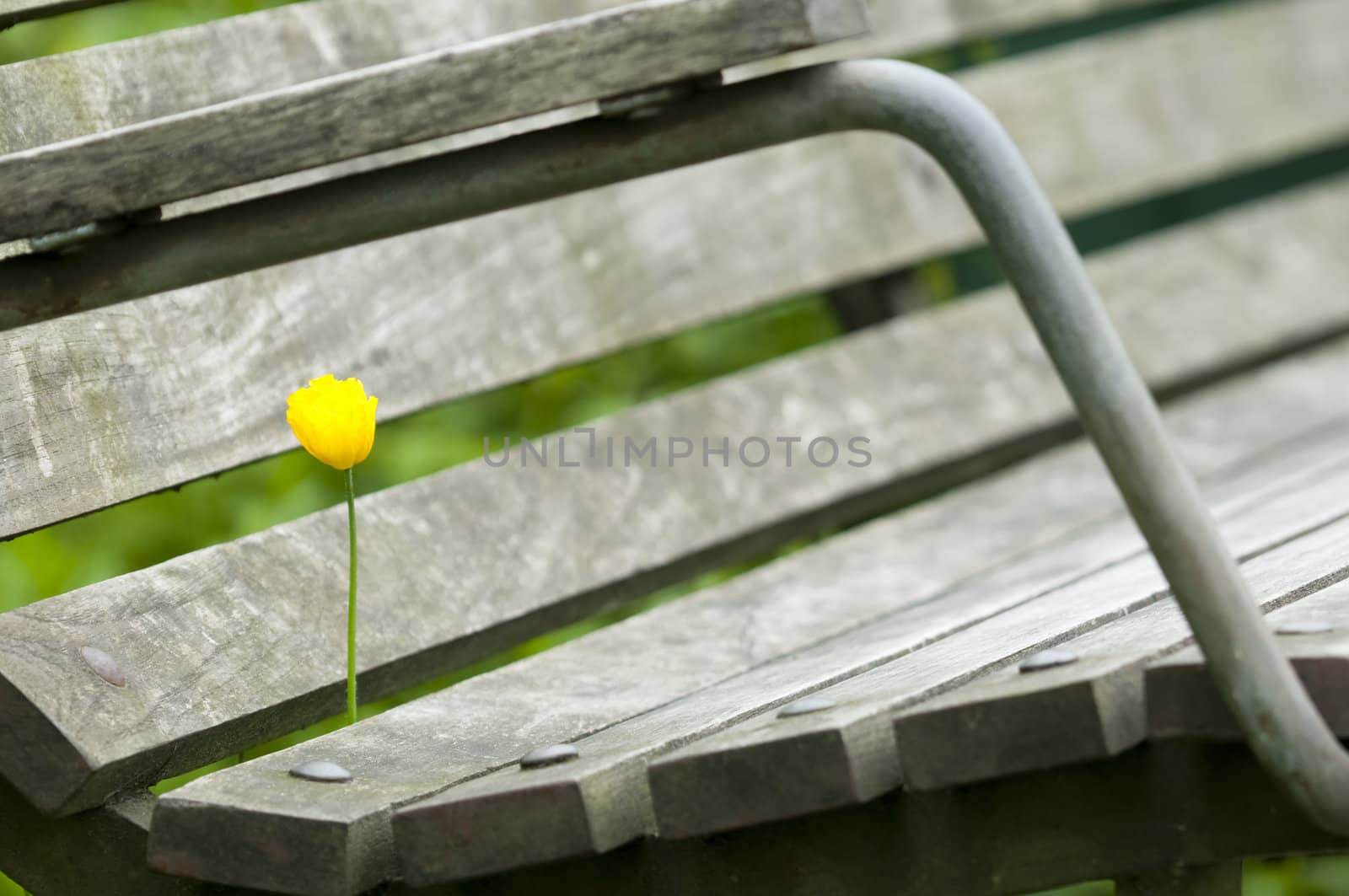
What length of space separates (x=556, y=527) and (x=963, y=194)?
74cm

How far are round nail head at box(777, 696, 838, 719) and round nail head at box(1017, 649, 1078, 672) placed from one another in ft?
0.41

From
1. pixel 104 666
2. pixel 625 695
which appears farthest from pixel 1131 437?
pixel 104 666

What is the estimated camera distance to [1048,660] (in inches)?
38.6

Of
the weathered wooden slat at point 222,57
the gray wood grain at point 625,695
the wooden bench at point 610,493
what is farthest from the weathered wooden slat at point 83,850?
the weathered wooden slat at point 222,57

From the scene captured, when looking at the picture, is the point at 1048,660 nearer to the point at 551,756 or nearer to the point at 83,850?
the point at 551,756

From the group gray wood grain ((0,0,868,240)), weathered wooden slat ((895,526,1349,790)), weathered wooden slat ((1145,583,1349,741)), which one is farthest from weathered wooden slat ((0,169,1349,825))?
weathered wooden slat ((1145,583,1349,741))

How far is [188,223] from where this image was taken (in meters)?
1.05

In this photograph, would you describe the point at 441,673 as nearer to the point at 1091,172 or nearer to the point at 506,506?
the point at 506,506

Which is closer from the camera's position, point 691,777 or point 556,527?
point 691,777

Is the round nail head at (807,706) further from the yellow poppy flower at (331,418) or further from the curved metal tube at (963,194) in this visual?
the yellow poppy flower at (331,418)

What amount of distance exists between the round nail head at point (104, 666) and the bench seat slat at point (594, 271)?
131mm

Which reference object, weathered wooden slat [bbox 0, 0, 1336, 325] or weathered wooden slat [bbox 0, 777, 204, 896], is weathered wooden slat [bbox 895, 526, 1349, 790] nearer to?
weathered wooden slat [bbox 0, 0, 1336, 325]

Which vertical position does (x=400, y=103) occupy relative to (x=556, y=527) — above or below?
above

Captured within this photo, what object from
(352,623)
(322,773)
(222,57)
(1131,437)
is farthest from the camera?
(222,57)
